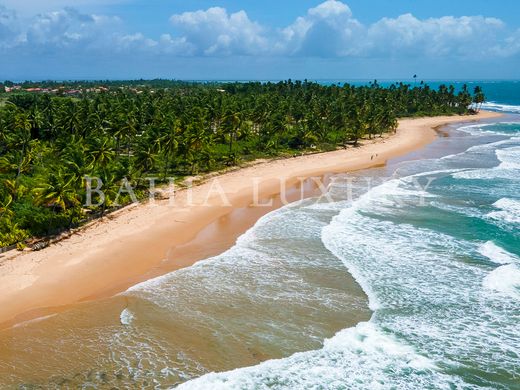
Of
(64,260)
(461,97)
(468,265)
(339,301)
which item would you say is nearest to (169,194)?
(64,260)

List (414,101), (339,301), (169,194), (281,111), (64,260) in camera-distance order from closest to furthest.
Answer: (339,301), (64,260), (169,194), (281,111), (414,101)

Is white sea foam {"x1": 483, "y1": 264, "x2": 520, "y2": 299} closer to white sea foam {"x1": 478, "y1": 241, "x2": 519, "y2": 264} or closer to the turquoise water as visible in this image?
the turquoise water

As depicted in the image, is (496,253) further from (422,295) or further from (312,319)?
(312,319)

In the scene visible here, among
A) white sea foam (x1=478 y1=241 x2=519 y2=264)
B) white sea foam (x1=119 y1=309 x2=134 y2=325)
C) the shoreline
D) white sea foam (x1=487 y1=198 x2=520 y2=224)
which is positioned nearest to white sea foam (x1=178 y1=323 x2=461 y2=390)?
white sea foam (x1=119 y1=309 x2=134 y2=325)

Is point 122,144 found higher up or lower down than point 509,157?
higher up

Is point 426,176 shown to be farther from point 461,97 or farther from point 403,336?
point 461,97

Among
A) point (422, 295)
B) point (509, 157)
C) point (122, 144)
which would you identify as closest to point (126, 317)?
point (422, 295)
